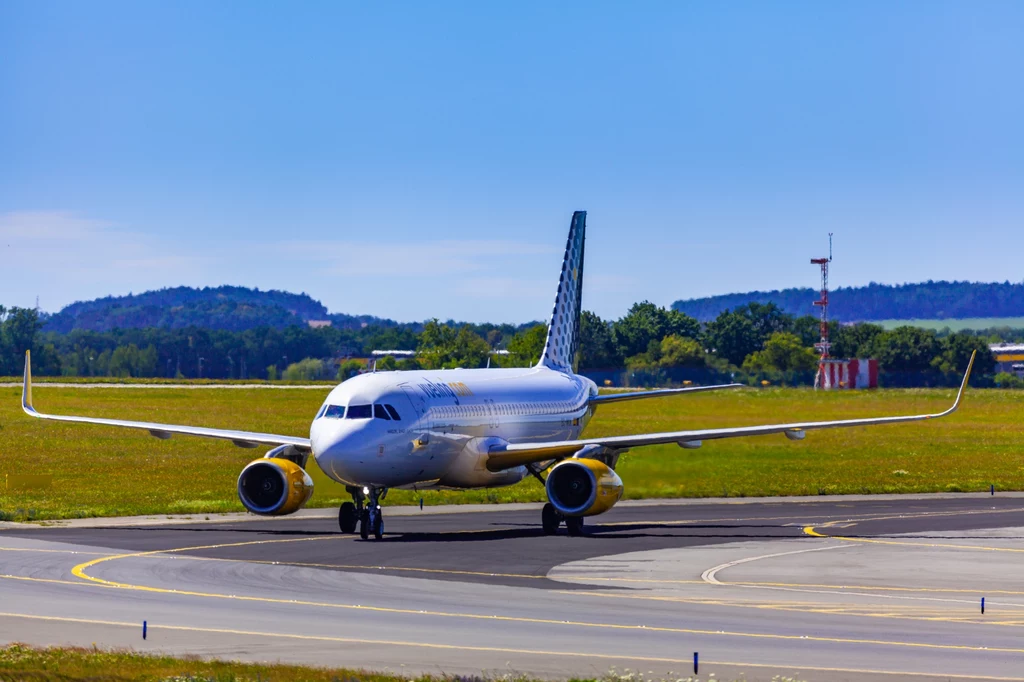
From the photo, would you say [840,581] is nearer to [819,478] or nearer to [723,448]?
[723,448]

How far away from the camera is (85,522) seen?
167 ft

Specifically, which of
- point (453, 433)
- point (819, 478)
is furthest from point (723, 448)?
point (453, 433)

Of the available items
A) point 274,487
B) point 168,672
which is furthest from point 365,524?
point 168,672

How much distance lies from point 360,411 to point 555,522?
768 centimetres

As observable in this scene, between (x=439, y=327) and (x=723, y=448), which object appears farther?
(x=439, y=327)

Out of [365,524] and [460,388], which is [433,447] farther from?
[460,388]

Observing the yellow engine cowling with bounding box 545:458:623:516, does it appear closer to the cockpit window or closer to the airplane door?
the airplane door

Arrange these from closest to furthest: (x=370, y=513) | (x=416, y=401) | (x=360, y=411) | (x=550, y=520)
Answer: (x=360, y=411) → (x=370, y=513) → (x=416, y=401) → (x=550, y=520)

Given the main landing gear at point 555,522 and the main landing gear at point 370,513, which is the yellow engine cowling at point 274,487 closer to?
the main landing gear at point 370,513

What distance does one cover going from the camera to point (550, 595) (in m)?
32.9

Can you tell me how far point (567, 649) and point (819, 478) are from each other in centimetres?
4923

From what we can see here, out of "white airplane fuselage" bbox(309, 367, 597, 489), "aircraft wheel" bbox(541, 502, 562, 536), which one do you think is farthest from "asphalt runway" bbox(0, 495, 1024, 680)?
"white airplane fuselage" bbox(309, 367, 597, 489)

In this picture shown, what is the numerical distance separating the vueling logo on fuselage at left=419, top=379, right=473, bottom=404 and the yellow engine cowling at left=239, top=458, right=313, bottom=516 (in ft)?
15.5

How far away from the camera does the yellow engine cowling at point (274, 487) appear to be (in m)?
46.9
